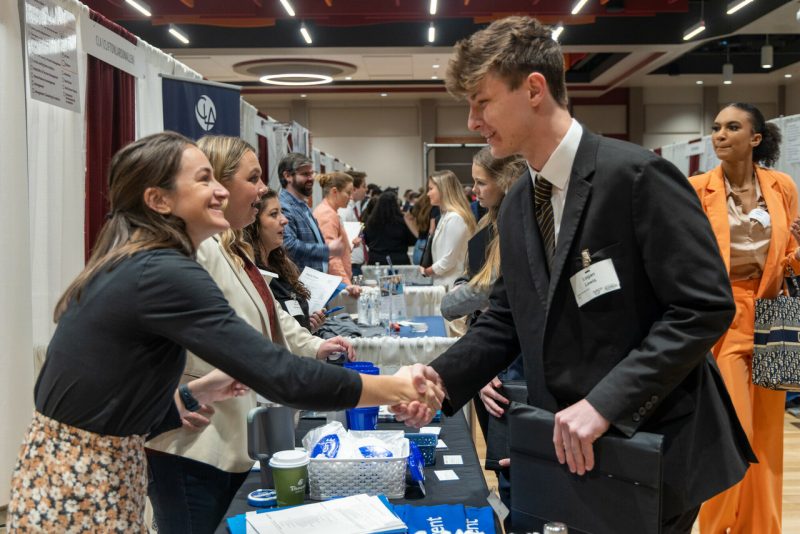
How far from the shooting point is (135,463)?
143 centimetres

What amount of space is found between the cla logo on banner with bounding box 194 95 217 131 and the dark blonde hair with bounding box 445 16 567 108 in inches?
105

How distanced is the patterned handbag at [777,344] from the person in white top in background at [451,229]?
2841mm

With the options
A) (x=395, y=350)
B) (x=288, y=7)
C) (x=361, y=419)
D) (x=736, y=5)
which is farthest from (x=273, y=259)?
(x=736, y=5)

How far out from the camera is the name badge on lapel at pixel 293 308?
3139 mm

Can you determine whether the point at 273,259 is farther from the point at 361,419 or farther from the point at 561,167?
the point at 561,167

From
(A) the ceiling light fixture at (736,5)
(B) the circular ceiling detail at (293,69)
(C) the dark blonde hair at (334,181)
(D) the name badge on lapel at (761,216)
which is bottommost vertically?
(D) the name badge on lapel at (761,216)

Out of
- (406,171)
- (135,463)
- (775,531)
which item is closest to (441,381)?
(135,463)

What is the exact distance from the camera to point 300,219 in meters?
4.79

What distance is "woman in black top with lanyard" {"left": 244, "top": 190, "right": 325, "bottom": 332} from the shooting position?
3.20m

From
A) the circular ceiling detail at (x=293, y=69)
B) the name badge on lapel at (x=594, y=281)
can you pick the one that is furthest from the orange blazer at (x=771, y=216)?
the circular ceiling detail at (x=293, y=69)

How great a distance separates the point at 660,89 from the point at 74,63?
18272 mm

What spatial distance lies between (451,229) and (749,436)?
118 inches

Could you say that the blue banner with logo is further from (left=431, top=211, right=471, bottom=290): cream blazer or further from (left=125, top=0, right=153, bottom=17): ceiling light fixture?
(left=125, top=0, right=153, bottom=17): ceiling light fixture

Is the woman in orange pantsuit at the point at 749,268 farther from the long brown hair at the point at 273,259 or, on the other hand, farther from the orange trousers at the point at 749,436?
the long brown hair at the point at 273,259
